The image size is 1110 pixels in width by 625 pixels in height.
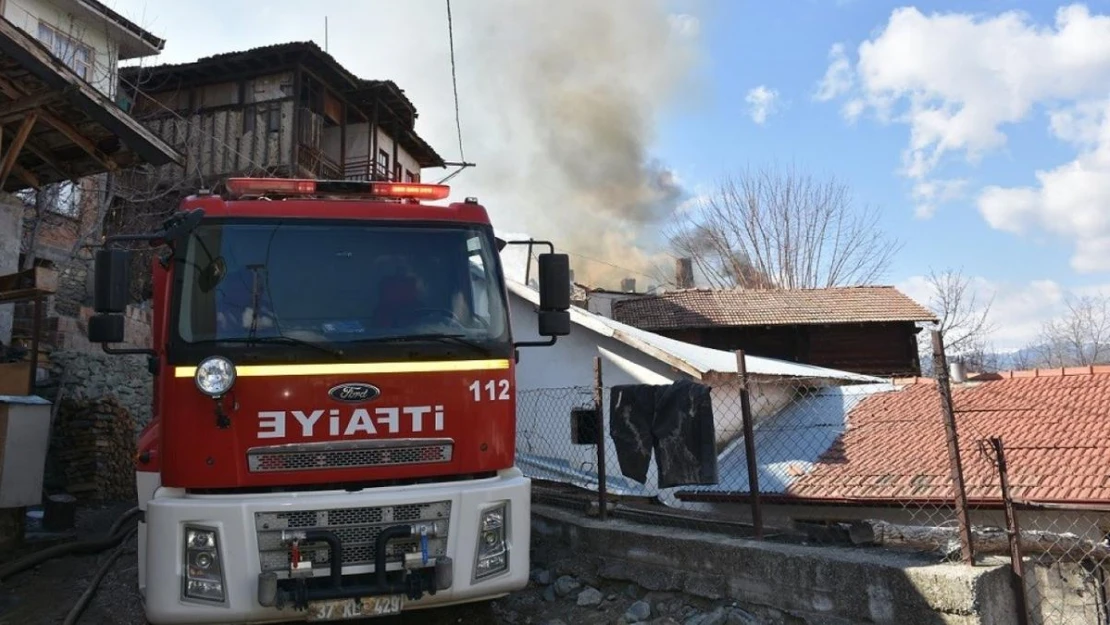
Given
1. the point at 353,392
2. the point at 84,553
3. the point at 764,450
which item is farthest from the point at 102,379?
the point at 764,450

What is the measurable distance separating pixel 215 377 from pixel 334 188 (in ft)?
5.55

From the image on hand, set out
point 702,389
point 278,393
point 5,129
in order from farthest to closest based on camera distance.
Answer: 1. point 5,129
2. point 702,389
3. point 278,393

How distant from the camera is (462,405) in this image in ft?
14.6

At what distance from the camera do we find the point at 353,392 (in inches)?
166

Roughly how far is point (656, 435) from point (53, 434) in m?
9.79

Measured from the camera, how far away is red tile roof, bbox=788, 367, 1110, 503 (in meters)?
11.0

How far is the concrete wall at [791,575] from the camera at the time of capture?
3.81 meters

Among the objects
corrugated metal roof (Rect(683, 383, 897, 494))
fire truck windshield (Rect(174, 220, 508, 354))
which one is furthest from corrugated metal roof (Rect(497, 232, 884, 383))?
fire truck windshield (Rect(174, 220, 508, 354))

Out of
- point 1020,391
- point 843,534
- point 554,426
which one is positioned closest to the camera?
point 843,534

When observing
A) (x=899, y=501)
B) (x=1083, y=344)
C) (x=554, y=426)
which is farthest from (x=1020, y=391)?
(x=1083, y=344)

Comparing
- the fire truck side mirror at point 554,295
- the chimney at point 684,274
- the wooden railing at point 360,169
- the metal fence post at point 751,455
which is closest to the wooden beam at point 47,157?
the fire truck side mirror at point 554,295

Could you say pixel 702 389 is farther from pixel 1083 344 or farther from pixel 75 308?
pixel 1083 344

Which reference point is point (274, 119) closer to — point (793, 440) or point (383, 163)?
point (383, 163)

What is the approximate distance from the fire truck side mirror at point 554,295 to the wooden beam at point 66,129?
650 centimetres
